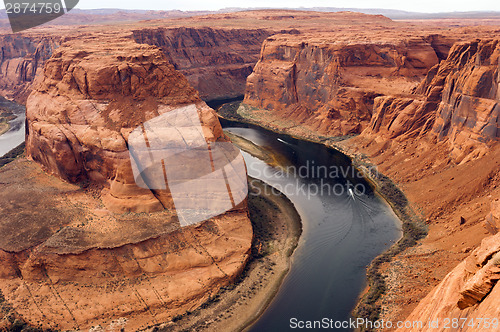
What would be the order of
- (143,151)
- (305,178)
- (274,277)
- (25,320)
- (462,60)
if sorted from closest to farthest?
1. (25,320)
2. (274,277)
3. (143,151)
4. (462,60)
5. (305,178)

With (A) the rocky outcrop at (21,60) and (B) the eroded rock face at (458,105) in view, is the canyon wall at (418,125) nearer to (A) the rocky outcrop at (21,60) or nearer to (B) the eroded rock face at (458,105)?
(B) the eroded rock face at (458,105)

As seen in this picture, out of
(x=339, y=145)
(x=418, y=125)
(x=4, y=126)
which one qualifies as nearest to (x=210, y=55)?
(x=4, y=126)

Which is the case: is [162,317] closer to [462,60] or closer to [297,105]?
[462,60]

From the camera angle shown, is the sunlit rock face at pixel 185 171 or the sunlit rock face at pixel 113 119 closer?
the sunlit rock face at pixel 185 171

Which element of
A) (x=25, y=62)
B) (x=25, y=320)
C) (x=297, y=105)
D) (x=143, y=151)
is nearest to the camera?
(x=25, y=320)

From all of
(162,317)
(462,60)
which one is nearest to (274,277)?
(162,317)

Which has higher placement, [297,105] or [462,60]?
[462,60]

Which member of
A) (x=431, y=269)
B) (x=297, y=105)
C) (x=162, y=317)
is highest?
(x=297, y=105)

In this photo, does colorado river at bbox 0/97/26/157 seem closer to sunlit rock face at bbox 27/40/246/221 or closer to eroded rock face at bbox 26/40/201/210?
sunlit rock face at bbox 27/40/246/221

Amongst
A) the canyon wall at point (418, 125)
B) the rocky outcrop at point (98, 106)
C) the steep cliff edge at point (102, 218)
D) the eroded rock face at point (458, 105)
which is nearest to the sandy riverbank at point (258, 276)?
the steep cliff edge at point (102, 218)
